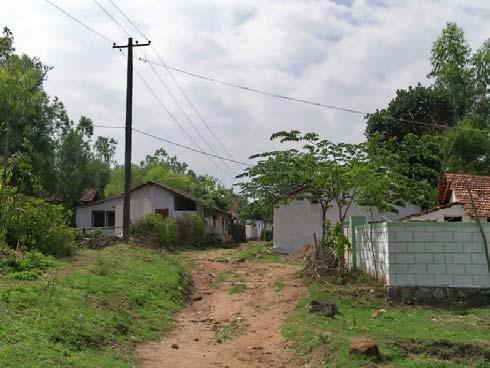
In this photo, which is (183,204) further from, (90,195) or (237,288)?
(237,288)

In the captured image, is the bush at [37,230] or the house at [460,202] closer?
the bush at [37,230]

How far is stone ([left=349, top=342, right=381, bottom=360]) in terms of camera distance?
25.8 ft

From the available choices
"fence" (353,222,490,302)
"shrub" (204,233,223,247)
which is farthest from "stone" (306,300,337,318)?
"shrub" (204,233,223,247)

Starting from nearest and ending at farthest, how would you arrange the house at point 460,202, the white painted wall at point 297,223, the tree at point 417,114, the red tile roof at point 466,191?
the red tile roof at point 466,191 → the house at point 460,202 → the white painted wall at point 297,223 → the tree at point 417,114

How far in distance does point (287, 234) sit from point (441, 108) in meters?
13.4

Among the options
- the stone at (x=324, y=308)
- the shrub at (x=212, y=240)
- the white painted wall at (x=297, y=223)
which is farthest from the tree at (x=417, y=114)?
the stone at (x=324, y=308)

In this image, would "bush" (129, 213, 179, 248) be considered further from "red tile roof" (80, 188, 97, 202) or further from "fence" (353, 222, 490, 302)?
"red tile roof" (80, 188, 97, 202)

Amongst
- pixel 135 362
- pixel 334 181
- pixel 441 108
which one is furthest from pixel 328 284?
pixel 441 108

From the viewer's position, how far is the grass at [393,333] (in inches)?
319

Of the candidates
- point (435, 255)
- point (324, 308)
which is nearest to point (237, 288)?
point (324, 308)

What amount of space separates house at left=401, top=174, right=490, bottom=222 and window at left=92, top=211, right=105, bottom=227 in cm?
2595

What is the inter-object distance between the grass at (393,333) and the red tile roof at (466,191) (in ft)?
37.9

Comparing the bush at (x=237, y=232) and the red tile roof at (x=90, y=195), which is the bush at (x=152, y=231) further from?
the bush at (x=237, y=232)

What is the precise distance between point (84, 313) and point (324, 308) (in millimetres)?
4824
